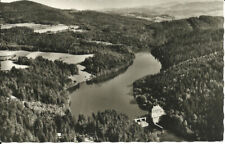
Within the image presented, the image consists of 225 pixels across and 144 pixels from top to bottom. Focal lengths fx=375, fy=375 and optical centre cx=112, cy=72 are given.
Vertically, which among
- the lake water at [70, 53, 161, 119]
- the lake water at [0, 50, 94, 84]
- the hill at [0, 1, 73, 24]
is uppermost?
the hill at [0, 1, 73, 24]

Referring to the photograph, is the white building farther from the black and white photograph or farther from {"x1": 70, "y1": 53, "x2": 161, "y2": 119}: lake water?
{"x1": 70, "y1": 53, "x2": 161, "y2": 119}: lake water

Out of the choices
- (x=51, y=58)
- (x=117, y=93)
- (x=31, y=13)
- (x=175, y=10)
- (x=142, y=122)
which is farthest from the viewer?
(x=31, y=13)

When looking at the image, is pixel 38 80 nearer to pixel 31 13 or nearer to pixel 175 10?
pixel 31 13

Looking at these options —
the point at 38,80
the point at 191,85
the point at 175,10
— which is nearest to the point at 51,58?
the point at 38,80

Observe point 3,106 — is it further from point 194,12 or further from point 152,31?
point 194,12

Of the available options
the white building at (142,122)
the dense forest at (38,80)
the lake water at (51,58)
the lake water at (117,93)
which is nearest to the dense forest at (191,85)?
the lake water at (117,93)

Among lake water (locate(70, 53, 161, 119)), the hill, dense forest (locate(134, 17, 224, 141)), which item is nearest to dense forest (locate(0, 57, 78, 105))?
lake water (locate(70, 53, 161, 119))

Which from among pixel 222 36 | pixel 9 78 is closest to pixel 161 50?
pixel 222 36
